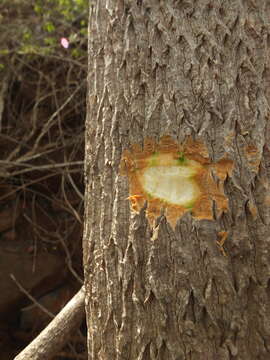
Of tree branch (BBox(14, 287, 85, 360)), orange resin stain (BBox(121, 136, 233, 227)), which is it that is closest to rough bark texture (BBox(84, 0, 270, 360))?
orange resin stain (BBox(121, 136, 233, 227))

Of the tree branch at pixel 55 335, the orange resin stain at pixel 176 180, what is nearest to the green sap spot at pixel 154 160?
the orange resin stain at pixel 176 180

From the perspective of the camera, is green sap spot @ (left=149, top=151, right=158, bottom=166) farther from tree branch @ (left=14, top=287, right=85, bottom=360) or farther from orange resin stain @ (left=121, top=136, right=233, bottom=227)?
tree branch @ (left=14, top=287, right=85, bottom=360)

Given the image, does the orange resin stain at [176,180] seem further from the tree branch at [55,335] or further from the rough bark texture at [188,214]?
the tree branch at [55,335]

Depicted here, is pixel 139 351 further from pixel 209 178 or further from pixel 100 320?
pixel 209 178

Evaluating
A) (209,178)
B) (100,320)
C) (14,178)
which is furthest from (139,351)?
(14,178)

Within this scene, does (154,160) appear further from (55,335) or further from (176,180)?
(55,335)

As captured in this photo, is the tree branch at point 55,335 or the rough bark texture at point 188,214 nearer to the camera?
the rough bark texture at point 188,214
